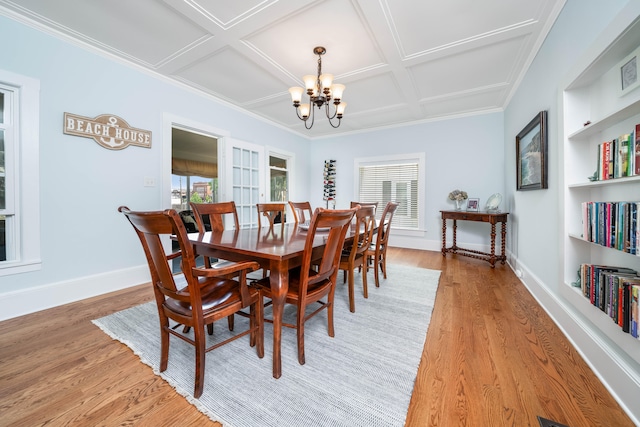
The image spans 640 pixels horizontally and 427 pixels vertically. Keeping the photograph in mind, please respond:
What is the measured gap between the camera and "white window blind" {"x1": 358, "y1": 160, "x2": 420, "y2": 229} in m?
4.84

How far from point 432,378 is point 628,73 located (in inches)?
76.1

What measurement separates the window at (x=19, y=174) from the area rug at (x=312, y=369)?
38.8 inches

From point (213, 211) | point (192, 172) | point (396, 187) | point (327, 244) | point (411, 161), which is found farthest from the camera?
point (192, 172)

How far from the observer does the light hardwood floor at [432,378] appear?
3.58ft

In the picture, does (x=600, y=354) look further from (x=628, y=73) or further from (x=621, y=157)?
(x=628, y=73)

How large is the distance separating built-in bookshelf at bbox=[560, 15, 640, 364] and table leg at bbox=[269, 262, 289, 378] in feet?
5.39

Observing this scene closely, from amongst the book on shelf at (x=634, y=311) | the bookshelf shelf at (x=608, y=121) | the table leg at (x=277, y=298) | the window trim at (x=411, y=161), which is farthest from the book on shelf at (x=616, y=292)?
the window trim at (x=411, y=161)

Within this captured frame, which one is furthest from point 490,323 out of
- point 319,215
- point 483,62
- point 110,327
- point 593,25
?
point 110,327

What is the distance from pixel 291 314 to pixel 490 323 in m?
1.58

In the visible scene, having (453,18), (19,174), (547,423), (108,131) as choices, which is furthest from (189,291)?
(453,18)

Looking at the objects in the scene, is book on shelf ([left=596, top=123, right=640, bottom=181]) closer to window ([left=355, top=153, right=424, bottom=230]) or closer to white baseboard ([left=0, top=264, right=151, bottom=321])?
window ([left=355, top=153, right=424, bottom=230])

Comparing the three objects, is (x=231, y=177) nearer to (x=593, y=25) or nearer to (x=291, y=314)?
(x=291, y=314)

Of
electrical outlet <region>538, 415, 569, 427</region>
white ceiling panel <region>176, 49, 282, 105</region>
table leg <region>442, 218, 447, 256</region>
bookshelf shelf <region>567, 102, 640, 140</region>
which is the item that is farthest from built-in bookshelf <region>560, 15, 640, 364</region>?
white ceiling panel <region>176, 49, 282, 105</region>

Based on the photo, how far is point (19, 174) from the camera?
2.06 m
